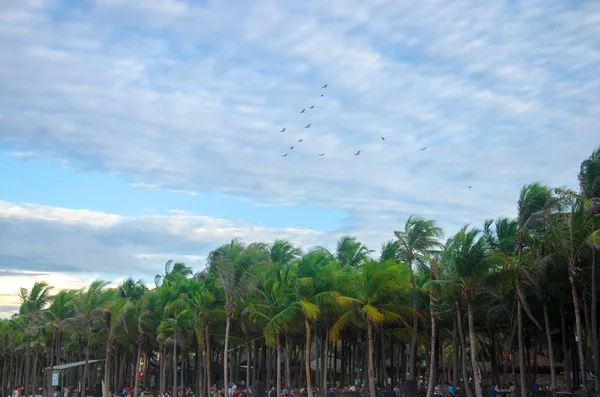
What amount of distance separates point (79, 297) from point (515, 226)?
3682cm

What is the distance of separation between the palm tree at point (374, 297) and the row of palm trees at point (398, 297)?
0.08 m

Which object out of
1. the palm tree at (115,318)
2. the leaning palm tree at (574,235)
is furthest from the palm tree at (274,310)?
the leaning palm tree at (574,235)

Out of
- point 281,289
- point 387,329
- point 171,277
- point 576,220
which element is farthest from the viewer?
point 171,277

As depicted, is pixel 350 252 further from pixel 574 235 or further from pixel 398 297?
pixel 574 235

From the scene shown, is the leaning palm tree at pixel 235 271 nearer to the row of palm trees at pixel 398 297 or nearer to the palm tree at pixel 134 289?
the row of palm trees at pixel 398 297

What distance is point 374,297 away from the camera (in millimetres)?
35250

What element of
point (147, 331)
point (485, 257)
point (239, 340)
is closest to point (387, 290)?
point (485, 257)

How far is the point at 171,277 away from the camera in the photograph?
2398 inches

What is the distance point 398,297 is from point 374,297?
16.4ft

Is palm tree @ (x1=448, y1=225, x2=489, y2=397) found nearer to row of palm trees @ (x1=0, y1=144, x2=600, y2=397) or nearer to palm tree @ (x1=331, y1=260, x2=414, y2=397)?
row of palm trees @ (x1=0, y1=144, x2=600, y2=397)

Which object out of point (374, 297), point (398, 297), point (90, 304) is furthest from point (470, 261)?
point (90, 304)

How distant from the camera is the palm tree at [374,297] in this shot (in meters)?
34.9

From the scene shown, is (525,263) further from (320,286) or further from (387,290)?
(320,286)

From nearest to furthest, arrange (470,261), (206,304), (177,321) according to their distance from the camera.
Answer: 1. (470,261)
2. (206,304)
3. (177,321)
